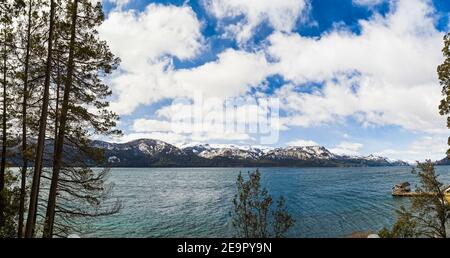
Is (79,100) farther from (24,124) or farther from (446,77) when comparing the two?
(446,77)

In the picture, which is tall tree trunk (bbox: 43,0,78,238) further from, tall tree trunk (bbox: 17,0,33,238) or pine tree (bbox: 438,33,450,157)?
pine tree (bbox: 438,33,450,157)

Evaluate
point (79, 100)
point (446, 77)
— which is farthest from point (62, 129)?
point (446, 77)

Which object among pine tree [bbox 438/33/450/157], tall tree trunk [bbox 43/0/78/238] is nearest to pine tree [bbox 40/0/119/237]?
tall tree trunk [bbox 43/0/78/238]

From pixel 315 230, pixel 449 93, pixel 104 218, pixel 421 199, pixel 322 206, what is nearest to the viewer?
pixel 449 93

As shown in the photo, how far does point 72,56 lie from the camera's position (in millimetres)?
14328

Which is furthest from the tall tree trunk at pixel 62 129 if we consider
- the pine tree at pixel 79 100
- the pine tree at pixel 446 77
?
the pine tree at pixel 446 77

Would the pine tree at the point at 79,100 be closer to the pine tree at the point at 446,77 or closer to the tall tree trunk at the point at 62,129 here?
the tall tree trunk at the point at 62,129

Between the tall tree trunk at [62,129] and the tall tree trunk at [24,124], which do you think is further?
the tall tree trunk at [62,129]

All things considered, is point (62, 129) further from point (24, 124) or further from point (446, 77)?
point (446, 77)

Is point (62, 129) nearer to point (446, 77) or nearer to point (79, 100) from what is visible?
point (79, 100)

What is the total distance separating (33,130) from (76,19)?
18.9 feet
